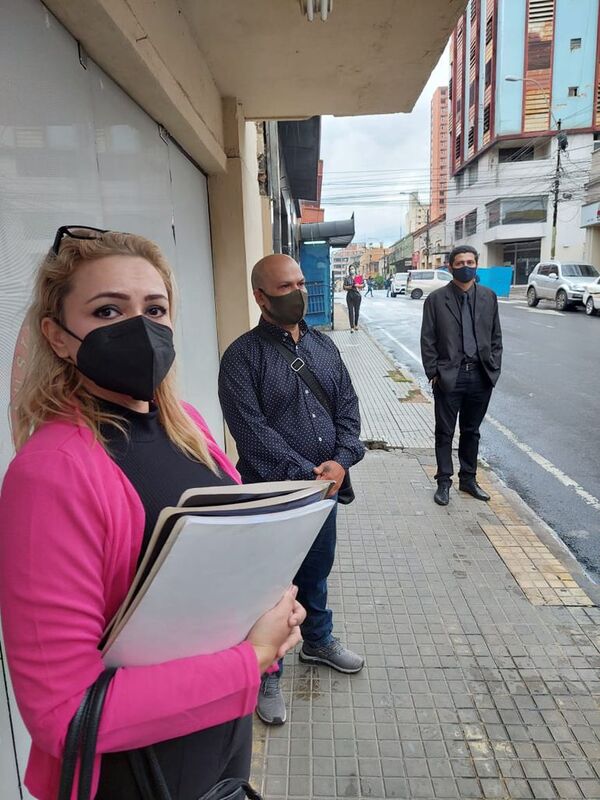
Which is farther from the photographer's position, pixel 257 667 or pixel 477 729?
pixel 477 729

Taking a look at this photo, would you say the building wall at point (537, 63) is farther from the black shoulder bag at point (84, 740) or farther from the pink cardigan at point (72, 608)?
the black shoulder bag at point (84, 740)

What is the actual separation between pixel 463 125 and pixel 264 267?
52.6m

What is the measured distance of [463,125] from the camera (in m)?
47.2

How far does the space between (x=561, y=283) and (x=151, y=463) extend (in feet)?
72.5

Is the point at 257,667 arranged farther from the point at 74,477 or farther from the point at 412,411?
the point at 412,411

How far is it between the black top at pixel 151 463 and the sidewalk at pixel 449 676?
1.57m

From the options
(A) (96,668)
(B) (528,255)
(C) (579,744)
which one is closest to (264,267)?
(A) (96,668)

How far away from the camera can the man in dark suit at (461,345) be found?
14.0ft

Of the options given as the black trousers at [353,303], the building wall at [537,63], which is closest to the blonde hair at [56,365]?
the black trousers at [353,303]

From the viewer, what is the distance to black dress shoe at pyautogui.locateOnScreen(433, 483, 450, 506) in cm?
445

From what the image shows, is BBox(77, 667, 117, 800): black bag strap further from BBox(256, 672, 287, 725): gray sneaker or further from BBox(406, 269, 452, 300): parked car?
BBox(406, 269, 452, 300): parked car

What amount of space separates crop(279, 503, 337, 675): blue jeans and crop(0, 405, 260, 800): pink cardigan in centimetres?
149

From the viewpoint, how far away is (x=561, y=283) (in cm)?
2017

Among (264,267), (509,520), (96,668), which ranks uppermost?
(264,267)
